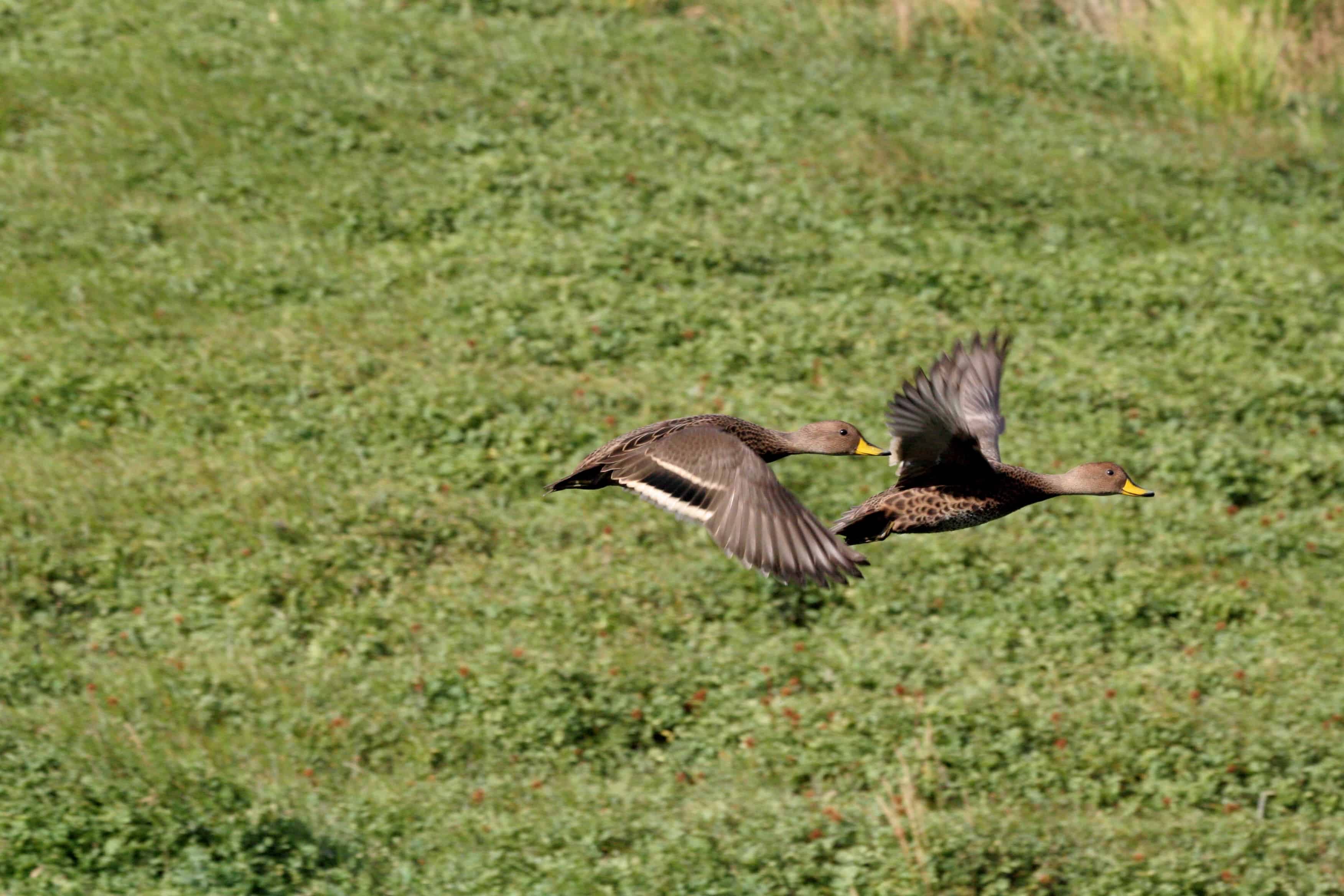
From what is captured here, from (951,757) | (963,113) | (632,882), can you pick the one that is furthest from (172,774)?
(963,113)

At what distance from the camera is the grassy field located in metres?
7.88

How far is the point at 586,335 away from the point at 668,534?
229cm

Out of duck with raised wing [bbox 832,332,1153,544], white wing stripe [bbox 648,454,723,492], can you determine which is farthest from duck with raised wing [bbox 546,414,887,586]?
duck with raised wing [bbox 832,332,1153,544]

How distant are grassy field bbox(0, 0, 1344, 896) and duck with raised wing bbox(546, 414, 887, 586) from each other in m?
2.76

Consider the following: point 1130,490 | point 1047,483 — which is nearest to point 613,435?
point 1047,483

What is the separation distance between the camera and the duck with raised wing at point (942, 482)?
4746mm

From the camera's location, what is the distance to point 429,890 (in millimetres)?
7387

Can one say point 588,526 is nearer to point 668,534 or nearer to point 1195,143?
point 668,534

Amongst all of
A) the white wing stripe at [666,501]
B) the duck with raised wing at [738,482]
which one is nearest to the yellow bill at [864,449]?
the duck with raised wing at [738,482]

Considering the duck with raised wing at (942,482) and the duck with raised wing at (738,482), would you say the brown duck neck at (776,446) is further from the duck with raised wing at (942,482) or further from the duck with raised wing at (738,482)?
the duck with raised wing at (942,482)

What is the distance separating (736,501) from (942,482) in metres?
0.62

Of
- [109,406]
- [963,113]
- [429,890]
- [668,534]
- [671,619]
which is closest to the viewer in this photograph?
[429,890]

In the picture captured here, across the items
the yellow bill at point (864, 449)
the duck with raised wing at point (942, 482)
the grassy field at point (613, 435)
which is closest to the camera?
the duck with raised wing at point (942, 482)

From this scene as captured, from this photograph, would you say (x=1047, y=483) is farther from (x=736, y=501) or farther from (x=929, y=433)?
(x=736, y=501)
